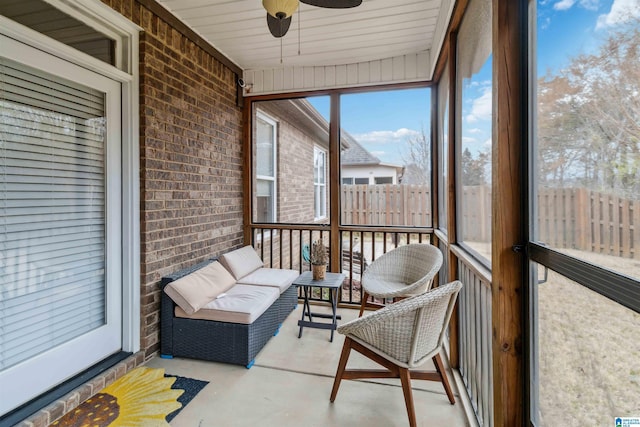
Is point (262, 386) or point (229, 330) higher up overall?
point (229, 330)

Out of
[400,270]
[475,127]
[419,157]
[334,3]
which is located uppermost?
[334,3]

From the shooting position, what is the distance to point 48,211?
1892 millimetres

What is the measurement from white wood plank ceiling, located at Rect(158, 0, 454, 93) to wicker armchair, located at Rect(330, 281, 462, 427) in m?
2.08

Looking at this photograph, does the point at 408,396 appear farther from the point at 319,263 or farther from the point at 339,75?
the point at 339,75

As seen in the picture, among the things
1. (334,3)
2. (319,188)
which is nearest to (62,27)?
(334,3)

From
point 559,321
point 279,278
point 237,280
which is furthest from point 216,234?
point 559,321

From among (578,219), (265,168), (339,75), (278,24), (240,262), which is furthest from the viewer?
(265,168)

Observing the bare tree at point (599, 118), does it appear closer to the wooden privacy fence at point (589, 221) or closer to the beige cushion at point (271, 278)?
the wooden privacy fence at point (589, 221)

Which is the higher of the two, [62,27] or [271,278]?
[62,27]

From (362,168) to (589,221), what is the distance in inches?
123

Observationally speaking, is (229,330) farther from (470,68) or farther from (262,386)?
(470,68)

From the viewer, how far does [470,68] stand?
197cm

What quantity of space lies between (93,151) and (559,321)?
284 cm

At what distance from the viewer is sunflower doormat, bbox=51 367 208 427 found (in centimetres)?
178
